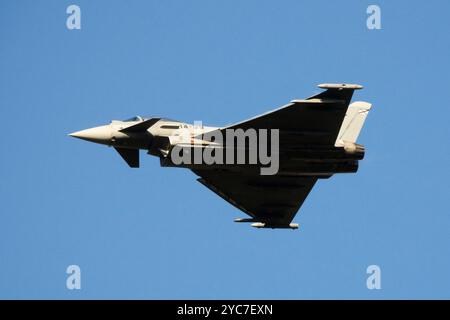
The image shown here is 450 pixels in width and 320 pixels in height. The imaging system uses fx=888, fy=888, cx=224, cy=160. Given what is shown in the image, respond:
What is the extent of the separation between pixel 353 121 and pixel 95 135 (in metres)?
11.1

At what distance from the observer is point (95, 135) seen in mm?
35062

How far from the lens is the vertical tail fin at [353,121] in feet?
124

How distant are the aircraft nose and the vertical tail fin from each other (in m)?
9.56

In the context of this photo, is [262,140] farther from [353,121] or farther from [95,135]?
[95,135]

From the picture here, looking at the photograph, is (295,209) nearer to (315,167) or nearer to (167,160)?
(315,167)

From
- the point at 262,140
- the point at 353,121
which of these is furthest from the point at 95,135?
the point at 353,121

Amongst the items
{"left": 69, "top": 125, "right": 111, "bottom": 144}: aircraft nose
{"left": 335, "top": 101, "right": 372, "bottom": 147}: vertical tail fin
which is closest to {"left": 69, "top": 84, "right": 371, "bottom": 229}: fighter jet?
{"left": 69, "top": 125, "right": 111, "bottom": 144}: aircraft nose

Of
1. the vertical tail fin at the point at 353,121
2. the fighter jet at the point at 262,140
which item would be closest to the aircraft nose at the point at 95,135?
the fighter jet at the point at 262,140

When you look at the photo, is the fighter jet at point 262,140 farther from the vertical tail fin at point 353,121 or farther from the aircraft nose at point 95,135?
the vertical tail fin at point 353,121

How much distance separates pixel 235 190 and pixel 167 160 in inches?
245

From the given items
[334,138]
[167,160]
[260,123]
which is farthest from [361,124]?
[167,160]

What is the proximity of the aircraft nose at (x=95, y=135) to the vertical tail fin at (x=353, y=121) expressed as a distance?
31.4 feet

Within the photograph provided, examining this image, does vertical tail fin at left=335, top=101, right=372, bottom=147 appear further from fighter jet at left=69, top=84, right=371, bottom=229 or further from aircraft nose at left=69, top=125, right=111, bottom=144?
aircraft nose at left=69, top=125, right=111, bottom=144

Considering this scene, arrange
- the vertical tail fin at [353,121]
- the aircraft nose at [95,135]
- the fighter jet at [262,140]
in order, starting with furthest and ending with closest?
the vertical tail fin at [353,121] → the aircraft nose at [95,135] → the fighter jet at [262,140]
